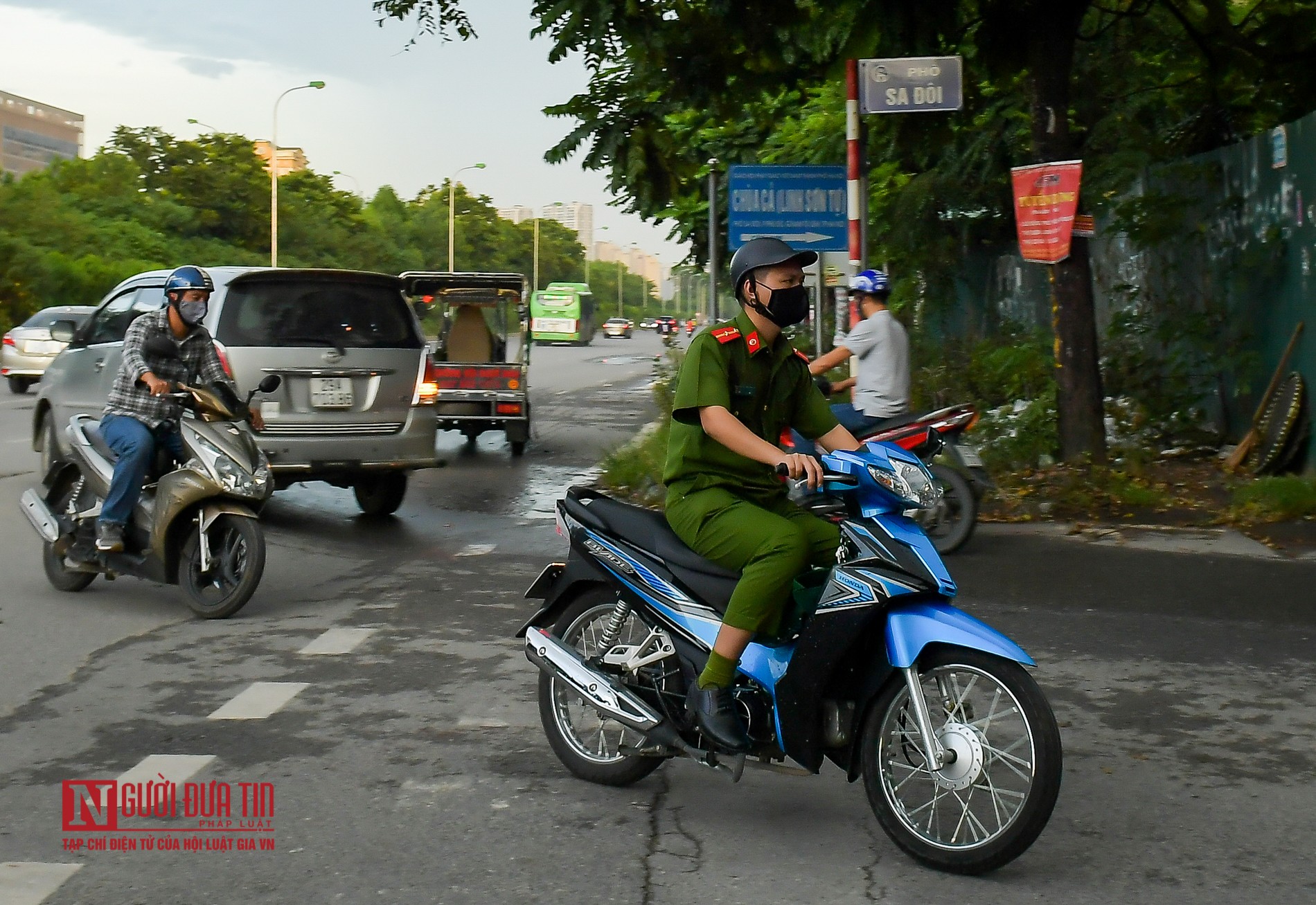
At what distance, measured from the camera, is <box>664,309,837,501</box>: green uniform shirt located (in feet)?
14.5

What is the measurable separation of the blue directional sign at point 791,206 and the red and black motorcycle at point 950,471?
15.1 feet

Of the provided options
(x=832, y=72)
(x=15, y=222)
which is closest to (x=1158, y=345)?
(x=832, y=72)

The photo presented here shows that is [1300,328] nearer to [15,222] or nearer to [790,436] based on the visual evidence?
[790,436]

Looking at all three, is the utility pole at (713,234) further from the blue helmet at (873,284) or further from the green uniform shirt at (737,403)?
the green uniform shirt at (737,403)

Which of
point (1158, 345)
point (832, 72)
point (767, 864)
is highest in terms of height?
point (832, 72)

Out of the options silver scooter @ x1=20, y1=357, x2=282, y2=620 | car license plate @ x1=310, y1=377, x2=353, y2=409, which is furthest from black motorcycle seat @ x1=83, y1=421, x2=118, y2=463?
car license plate @ x1=310, y1=377, x2=353, y2=409

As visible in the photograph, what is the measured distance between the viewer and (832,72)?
38.7 ft

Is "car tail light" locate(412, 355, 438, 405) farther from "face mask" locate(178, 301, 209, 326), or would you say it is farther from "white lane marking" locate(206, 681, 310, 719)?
"white lane marking" locate(206, 681, 310, 719)

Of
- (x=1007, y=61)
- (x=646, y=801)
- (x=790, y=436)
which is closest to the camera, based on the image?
(x=646, y=801)

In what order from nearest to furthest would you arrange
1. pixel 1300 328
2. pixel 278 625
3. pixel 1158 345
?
pixel 278 625, pixel 1300 328, pixel 1158 345

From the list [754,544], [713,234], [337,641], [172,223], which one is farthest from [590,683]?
[172,223]

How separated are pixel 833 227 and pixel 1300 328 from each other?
14.2 ft

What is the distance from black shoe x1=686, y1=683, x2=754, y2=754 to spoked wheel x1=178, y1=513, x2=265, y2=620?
12.0 ft

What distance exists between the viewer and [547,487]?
1358cm
